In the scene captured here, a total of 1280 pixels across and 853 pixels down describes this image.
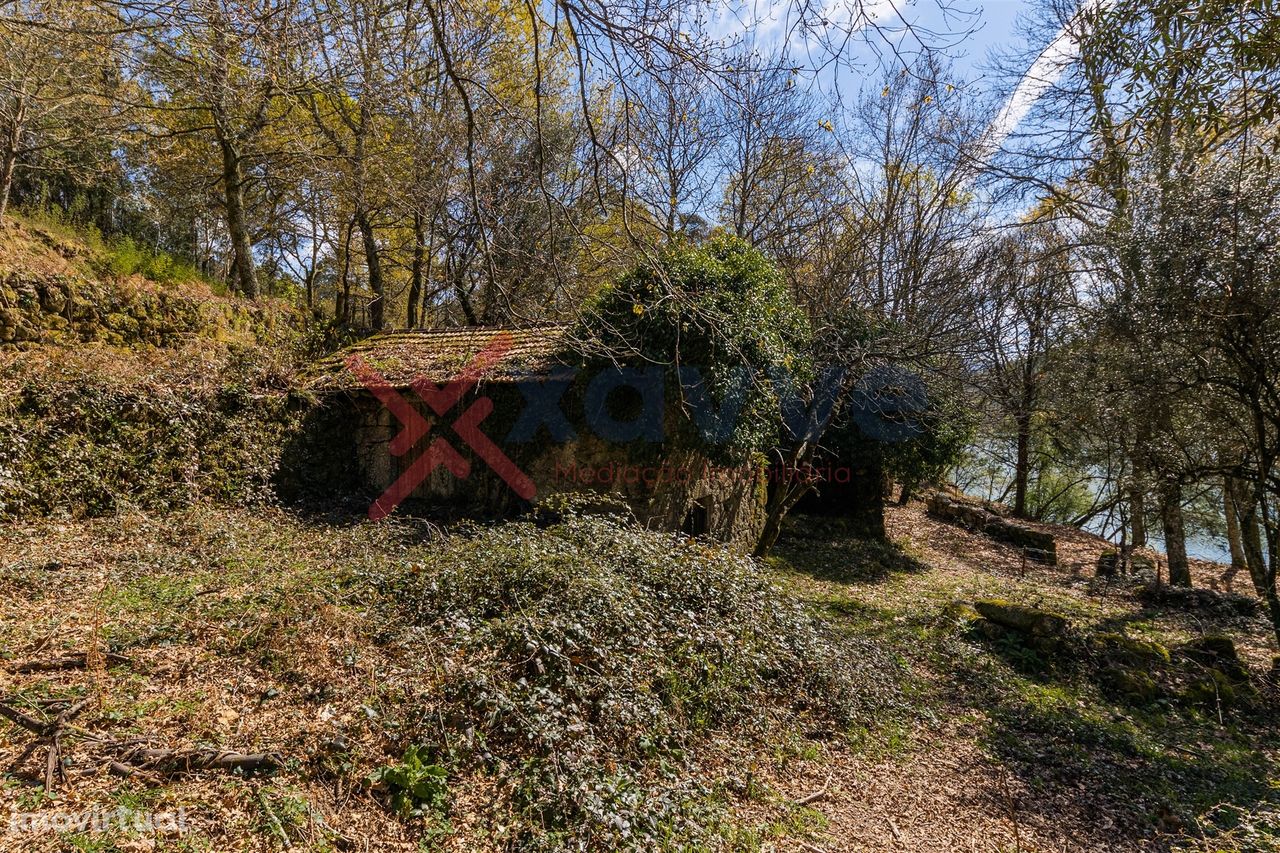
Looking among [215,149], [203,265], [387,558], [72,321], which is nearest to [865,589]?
[387,558]

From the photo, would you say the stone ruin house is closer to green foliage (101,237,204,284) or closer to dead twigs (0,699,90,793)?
green foliage (101,237,204,284)

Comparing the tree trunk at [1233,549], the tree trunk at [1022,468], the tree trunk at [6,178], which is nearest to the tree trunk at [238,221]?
the tree trunk at [6,178]

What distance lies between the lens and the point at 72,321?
9.15 metres

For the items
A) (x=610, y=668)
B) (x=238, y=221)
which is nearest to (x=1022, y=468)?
(x=610, y=668)

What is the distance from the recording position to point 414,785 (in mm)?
3646

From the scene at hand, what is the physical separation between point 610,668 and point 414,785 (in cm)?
170

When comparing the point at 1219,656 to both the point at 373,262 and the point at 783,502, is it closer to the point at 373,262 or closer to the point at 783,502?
the point at 783,502

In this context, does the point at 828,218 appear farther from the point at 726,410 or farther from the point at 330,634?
the point at 330,634

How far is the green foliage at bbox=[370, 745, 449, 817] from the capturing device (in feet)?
11.7

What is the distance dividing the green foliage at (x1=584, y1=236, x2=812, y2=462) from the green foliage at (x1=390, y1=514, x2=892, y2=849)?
9.34ft

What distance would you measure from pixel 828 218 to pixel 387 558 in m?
12.5

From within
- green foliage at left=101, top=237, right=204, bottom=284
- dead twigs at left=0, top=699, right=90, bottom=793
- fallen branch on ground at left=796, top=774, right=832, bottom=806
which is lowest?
fallen branch on ground at left=796, top=774, right=832, bottom=806

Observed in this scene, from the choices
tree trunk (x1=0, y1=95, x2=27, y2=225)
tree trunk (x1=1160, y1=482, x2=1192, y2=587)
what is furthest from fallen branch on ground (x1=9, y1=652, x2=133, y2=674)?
tree trunk (x1=1160, y1=482, x2=1192, y2=587)

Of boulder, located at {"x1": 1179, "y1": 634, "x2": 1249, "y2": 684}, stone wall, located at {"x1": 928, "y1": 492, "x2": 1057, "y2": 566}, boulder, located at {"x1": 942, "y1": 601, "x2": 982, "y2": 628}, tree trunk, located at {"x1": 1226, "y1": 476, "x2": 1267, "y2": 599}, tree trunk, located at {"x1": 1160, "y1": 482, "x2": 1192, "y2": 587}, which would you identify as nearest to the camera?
boulder, located at {"x1": 1179, "y1": 634, "x2": 1249, "y2": 684}
